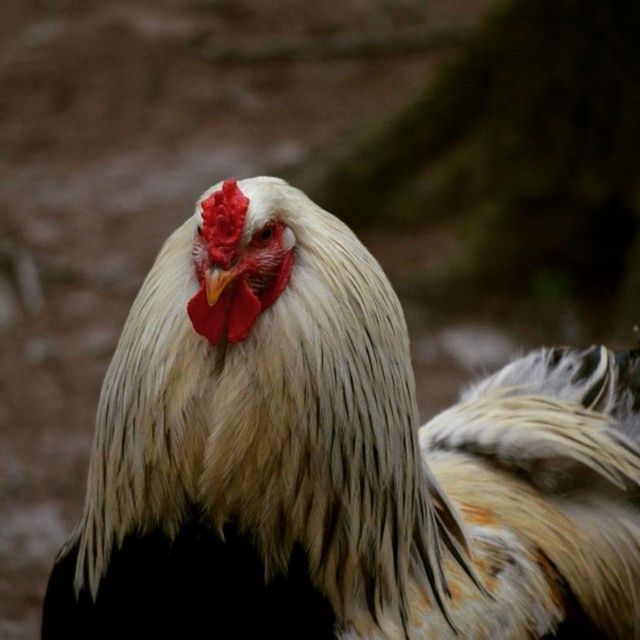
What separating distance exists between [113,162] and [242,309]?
6414mm

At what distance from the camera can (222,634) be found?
3.52 meters

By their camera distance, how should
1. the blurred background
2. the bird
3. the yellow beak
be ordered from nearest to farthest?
the yellow beak
the bird
the blurred background

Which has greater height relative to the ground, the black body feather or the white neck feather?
the white neck feather

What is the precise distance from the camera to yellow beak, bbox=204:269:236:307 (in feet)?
10.6

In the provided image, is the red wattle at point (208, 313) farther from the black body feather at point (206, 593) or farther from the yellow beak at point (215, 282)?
the black body feather at point (206, 593)

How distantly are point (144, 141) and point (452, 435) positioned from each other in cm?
594

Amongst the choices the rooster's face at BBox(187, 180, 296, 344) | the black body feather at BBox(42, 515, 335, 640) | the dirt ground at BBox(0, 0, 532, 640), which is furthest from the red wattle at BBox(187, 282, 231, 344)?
the dirt ground at BBox(0, 0, 532, 640)

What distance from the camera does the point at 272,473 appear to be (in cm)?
343

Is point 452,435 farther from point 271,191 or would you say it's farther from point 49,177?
point 49,177

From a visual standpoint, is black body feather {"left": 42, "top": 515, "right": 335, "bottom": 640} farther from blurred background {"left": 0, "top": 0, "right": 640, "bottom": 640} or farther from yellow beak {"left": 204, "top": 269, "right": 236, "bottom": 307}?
blurred background {"left": 0, "top": 0, "right": 640, "bottom": 640}

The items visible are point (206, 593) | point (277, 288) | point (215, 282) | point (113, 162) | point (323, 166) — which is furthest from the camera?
point (113, 162)

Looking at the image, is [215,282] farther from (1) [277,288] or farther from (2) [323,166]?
(2) [323,166]

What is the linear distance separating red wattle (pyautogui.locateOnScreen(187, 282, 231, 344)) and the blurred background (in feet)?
8.97

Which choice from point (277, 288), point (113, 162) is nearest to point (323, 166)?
point (113, 162)
